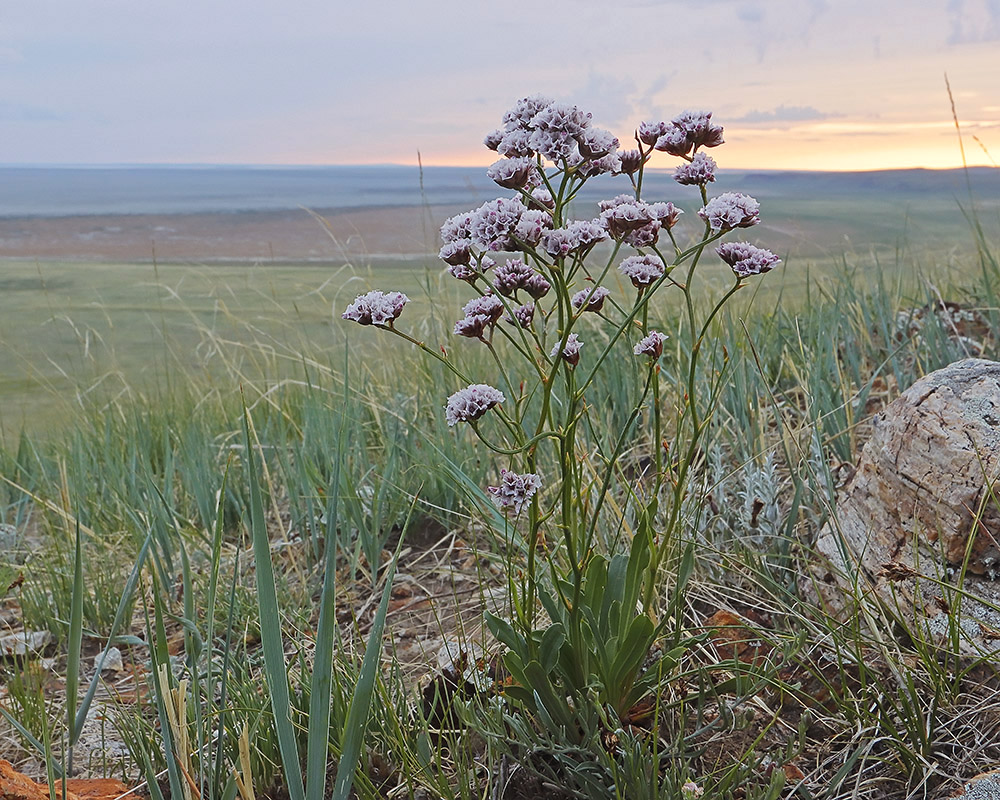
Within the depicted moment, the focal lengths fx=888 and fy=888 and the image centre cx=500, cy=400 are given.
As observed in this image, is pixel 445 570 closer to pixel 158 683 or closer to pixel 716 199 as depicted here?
pixel 158 683

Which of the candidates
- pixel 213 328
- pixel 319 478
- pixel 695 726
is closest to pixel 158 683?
pixel 695 726

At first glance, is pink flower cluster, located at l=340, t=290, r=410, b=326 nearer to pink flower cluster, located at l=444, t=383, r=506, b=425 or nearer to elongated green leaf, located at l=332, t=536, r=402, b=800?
pink flower cluster, located at l=444, t=383, r=506, b=425

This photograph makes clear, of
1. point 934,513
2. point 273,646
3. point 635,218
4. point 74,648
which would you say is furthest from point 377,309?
point 934,513

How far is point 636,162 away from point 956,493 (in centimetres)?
98

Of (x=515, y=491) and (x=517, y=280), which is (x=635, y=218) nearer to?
(x=517, y=280)

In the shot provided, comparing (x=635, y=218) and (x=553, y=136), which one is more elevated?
(x=553, y=136)

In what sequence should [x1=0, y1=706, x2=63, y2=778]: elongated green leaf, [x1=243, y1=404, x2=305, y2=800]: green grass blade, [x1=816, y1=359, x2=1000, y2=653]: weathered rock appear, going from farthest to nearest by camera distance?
[x1=816, y1=359, x2=1000, y2=653]: weathered rock, [x1=0, y1=706, x2=63, y2=778]: elongated green leaf, [x1=243, y1=404, x2=305, y2=800]: green grass blade

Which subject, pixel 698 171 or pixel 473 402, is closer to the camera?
pixel 473 402

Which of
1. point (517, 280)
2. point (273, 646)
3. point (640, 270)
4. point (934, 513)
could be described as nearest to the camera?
point (273, 646)

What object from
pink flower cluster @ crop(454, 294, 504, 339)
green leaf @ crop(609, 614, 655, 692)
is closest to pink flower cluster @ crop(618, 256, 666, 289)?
pink flower cluster @ crop(454, 294, 504, 339)

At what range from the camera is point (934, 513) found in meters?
1.91

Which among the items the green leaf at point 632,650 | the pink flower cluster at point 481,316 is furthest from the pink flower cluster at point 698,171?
the green leaf at point 632,650

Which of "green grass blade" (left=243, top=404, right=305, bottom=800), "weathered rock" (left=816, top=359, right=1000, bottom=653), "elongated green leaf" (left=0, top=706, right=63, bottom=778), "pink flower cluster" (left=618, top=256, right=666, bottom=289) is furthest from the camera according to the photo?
"weathered rock" (left=816, top=359, right=1000, bottom=653)

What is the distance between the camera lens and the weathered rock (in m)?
1.84
